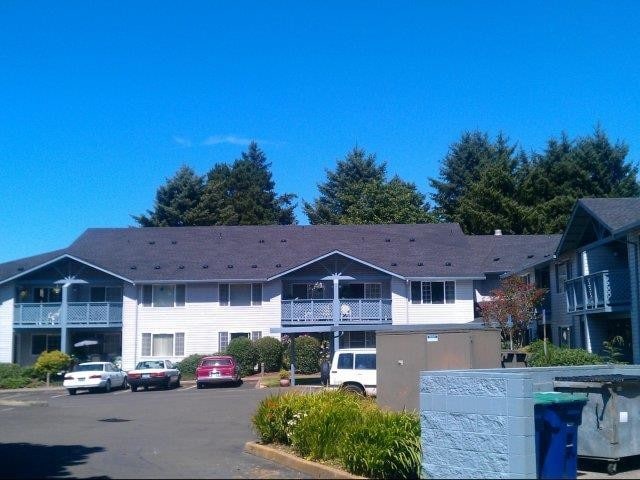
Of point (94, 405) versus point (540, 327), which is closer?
point (94, 405)

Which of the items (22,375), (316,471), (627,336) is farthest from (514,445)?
(22,375)

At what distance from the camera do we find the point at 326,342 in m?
42.4

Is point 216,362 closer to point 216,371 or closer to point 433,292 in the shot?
point 216,371

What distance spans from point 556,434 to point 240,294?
1371 inches

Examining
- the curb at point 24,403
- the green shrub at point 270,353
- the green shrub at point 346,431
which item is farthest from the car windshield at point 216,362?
the green shrub at point 346,431

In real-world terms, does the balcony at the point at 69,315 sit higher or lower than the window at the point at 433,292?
lower

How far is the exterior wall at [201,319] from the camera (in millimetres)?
43625

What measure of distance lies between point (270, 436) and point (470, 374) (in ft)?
16.5

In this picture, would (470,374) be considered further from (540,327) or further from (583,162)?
(583,162)

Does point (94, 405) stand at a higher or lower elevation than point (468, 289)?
lower

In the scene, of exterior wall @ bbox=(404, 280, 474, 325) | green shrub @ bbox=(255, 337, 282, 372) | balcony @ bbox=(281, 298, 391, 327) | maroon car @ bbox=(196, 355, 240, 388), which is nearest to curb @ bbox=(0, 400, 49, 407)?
maroon car @ bbox=(196, 355, 240, 388)

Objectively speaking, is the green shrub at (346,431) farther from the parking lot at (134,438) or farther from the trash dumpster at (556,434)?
the trash dumpster at (556,434)

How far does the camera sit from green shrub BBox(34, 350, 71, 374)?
40281mm

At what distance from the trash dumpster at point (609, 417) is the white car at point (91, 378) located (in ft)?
86.1
